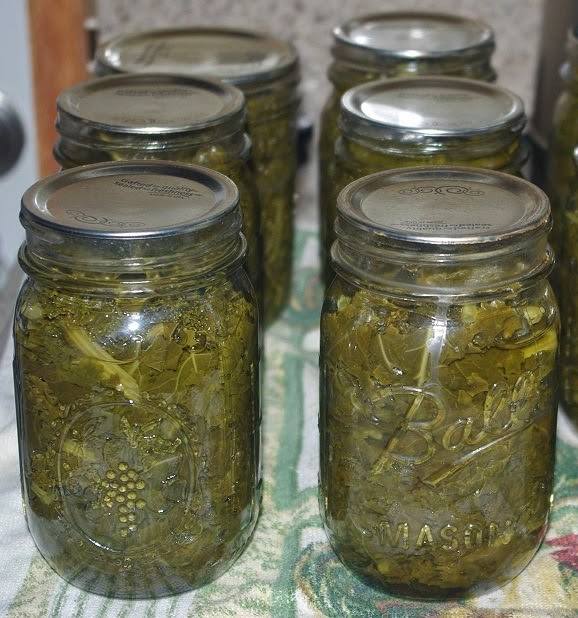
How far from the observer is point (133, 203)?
876 mm

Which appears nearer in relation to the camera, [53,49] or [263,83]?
[263,83]

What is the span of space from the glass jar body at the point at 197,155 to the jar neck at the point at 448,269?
0.22 m

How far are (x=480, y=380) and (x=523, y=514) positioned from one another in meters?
0.14

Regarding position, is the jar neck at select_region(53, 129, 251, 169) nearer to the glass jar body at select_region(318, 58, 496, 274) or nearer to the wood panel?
the glass jar body at select_region(318, 58, 496, 274)

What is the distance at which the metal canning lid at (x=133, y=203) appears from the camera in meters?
0.81

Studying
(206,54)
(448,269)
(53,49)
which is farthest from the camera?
(53,49)

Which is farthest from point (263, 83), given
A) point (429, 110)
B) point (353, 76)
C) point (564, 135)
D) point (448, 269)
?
point (448, 269)

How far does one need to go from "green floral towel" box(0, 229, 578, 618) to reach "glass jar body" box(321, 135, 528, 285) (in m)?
0.20

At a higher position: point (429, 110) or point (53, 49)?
point (429, 110)

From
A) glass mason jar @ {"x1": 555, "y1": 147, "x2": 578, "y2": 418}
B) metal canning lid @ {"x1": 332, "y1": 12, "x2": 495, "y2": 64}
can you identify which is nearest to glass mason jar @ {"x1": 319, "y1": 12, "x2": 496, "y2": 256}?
metal canning lid @ {"x1": 332, "y1": 12, "x2": 495, "y2": 64}

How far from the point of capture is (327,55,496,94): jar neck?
125cm

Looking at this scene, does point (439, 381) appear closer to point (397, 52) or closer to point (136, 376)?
point (136, 376)

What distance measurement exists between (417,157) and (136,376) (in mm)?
348

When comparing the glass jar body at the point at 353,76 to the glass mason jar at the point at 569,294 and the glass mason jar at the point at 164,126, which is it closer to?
the glass mason jar at the point at 164,126
